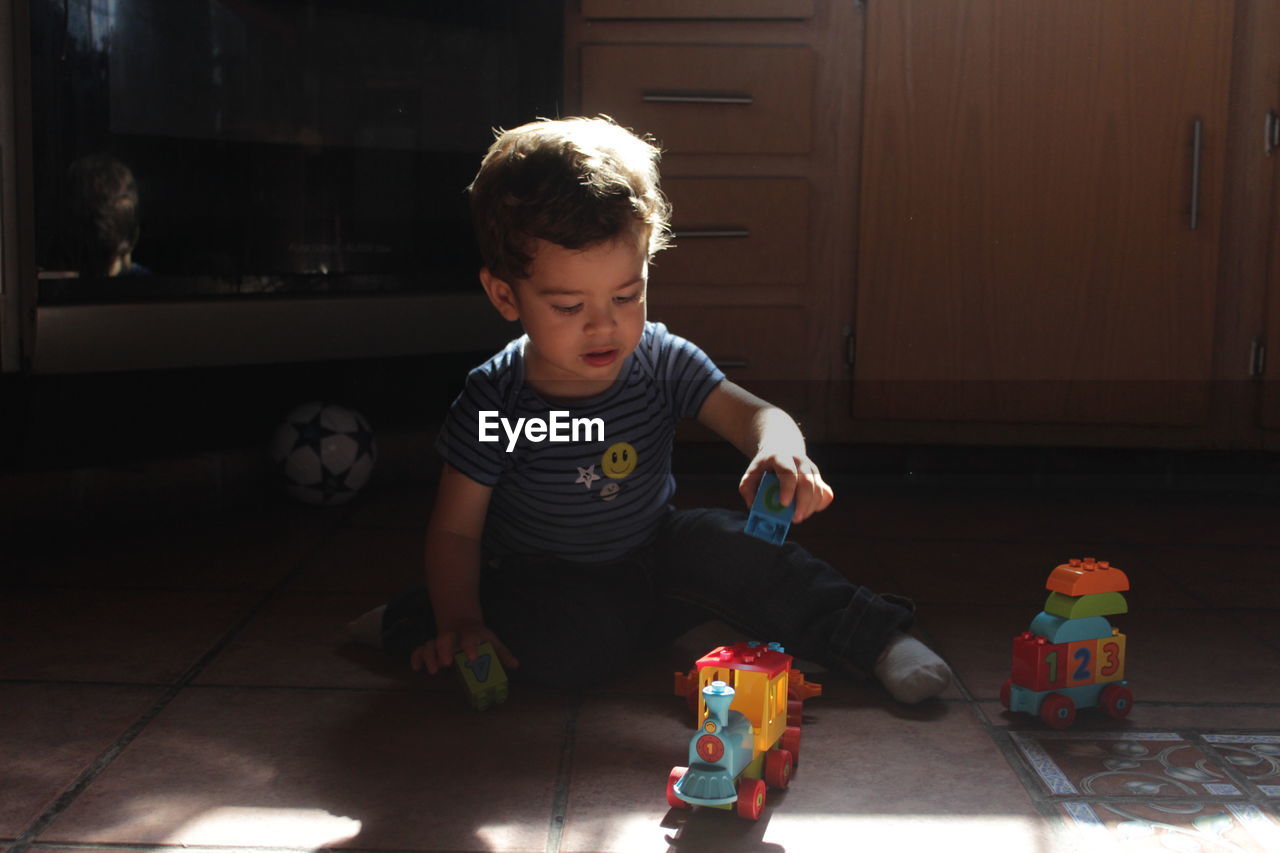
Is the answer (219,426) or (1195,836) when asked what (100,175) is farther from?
(1195,836)

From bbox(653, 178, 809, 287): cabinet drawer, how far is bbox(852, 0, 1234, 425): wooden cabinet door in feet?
0.37

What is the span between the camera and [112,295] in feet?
6.19

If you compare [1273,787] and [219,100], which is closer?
[1273,787]

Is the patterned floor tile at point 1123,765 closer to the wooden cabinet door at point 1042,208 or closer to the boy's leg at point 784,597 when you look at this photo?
the boy's leg at point 784,597

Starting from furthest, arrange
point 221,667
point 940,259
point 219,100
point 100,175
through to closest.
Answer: point 940,259, point 219,100, point 100,175, point 221,667

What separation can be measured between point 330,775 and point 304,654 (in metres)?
0.32

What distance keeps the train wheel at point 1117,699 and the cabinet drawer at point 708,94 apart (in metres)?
1.20

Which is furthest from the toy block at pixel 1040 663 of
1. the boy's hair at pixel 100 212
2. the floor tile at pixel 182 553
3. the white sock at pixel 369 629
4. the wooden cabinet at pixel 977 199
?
the boy's hair at pixel 100 212

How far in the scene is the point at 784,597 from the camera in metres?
1.30

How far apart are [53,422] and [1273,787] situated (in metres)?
1.65

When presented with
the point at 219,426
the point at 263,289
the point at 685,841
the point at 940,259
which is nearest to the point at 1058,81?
the point at 940,259

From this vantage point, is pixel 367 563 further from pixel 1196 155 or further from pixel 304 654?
pixel 1196 155

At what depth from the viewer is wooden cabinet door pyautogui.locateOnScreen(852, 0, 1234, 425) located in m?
2.08

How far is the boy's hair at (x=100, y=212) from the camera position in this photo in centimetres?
183
